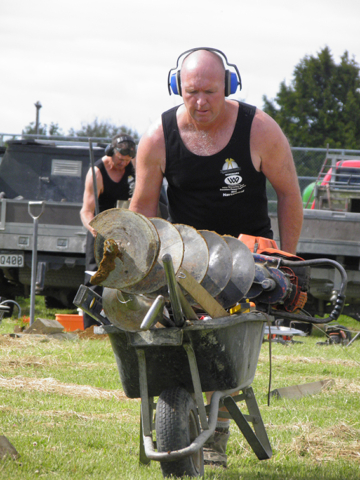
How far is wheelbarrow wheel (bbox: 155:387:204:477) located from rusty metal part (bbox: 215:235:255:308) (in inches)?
15.8

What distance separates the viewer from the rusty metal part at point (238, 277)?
2.60 metres

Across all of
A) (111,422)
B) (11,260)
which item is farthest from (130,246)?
(11,260)

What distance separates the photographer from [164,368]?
2.55 m

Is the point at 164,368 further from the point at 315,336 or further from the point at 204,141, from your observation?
the point at 315,336

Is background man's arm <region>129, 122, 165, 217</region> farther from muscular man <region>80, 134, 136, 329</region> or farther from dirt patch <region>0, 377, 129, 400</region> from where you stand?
muscular man <region>80, 134, 136, 329</region>

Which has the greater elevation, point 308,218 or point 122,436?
point 308,218

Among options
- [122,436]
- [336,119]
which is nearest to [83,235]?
[122,436]

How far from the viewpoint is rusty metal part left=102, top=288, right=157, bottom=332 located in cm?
238

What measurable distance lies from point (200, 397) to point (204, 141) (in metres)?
1.32

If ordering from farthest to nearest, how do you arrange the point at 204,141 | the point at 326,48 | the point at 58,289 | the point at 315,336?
the point at 326,48 < the point at 58,289 < the point at 315,336 < the point at 204,141

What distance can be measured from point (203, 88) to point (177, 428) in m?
1.58

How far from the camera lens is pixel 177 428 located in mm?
2387

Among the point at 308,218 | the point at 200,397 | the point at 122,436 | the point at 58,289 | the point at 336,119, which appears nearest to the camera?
the point at 200,397

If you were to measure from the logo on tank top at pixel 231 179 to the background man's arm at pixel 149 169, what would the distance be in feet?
1.07
